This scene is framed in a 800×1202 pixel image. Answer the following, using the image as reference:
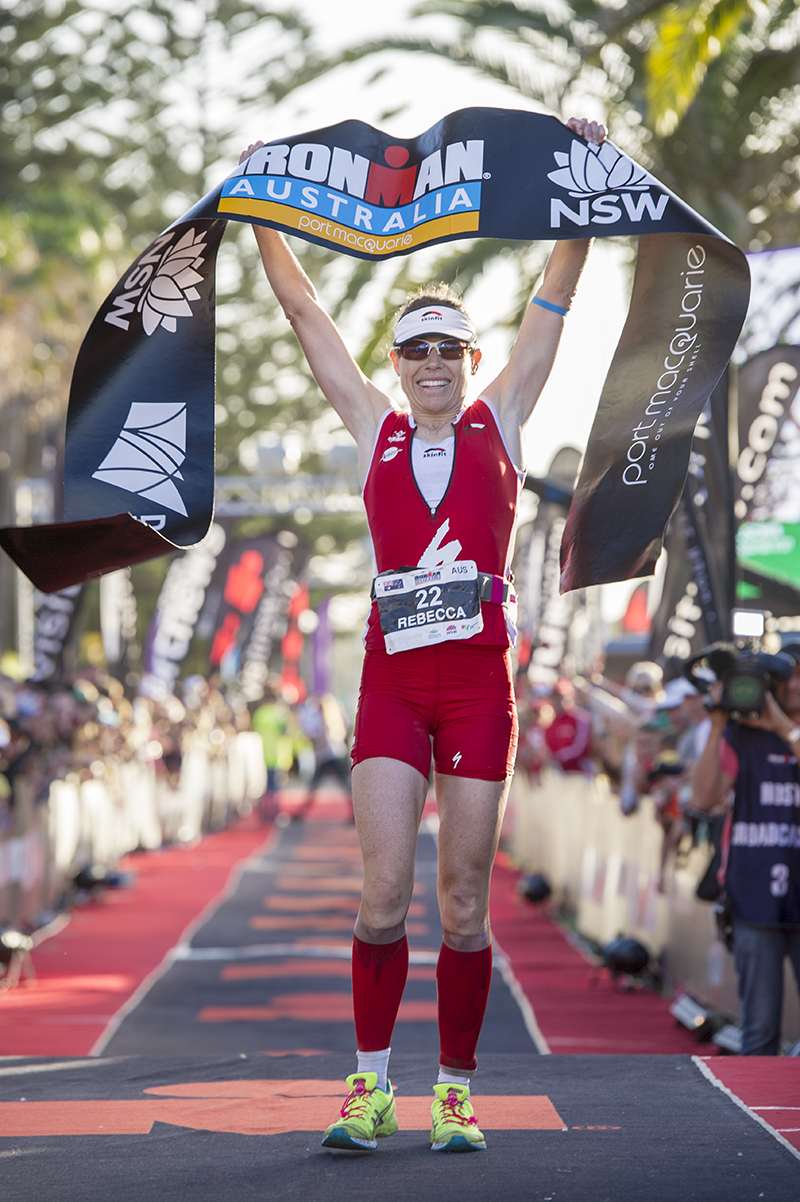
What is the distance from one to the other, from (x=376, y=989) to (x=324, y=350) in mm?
1729

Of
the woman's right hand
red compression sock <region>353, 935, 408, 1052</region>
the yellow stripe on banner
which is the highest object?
the woman's right hand

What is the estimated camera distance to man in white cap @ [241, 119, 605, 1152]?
4938 mm

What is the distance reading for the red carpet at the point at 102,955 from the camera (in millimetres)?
10188

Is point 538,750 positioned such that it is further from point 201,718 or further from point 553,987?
point 201,718

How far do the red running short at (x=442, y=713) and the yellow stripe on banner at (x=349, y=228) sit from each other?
Result: 1.45 m

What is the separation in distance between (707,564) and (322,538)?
41.6m

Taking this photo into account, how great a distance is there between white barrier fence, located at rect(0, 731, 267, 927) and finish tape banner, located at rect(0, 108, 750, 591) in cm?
794

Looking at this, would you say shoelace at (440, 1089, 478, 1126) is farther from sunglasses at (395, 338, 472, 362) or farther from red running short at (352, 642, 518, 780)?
sunglasses at (395, 338, 472, 362)

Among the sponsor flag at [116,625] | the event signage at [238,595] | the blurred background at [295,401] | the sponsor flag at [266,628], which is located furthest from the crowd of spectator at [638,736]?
the sponsor flag at [266,628]

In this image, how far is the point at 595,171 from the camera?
586cm

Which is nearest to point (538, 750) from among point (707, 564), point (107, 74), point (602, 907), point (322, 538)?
point (602, 907)

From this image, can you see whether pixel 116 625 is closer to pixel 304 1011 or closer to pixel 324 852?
pixel 324 852

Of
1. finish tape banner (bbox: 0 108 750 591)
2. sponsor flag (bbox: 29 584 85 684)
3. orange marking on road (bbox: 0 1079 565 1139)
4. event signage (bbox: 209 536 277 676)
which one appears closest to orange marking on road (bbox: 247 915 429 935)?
sponsor flag (bbox: 29 584 85 684)

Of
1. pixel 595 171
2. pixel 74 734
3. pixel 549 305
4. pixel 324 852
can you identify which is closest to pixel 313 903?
pixel 74 734
